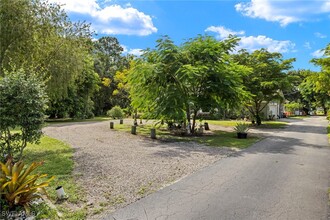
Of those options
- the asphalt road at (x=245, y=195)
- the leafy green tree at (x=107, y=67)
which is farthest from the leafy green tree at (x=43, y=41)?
the leafy green tree at (x=107, y=67)

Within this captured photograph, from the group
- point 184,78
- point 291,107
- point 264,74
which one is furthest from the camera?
point 291,107

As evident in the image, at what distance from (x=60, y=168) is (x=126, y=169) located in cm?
182

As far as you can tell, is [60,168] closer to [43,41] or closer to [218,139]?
[43,41]

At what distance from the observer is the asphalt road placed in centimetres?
452

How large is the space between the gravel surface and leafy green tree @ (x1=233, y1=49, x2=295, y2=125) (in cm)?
1326

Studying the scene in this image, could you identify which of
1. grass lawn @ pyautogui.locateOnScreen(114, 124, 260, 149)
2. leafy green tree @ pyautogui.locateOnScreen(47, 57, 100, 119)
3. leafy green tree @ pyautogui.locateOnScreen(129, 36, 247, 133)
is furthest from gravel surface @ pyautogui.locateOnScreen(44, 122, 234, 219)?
leafy green tree @ pyautogui.locateOnScreen(47, 57, 100, 119)

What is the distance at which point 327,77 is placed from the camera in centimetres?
1250

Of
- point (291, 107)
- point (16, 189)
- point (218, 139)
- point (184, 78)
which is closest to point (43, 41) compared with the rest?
point (184, 78)

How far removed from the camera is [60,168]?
745cm

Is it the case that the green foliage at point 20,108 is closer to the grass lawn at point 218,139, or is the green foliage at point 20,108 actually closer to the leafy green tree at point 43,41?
the leafy green tree at point 43,41

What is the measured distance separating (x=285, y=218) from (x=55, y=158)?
7.18 meters

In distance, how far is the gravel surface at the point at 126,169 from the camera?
5.35 m

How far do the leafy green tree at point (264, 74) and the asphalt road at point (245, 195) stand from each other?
14999 mm

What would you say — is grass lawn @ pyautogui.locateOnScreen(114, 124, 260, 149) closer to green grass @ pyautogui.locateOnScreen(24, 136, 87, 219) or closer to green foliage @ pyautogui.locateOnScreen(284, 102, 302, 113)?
green grass @ pyautogui.locateOnScreen(24, 136, 87, 219)
